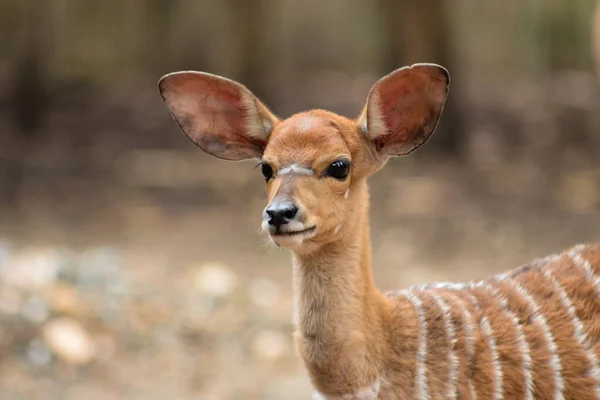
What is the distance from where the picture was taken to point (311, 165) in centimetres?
350

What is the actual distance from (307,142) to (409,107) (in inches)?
17.6

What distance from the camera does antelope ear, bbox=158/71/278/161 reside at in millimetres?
3873

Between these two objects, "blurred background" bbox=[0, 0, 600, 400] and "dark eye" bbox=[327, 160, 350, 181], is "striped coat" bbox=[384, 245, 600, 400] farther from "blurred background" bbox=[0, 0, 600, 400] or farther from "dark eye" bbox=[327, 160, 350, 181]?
"blurred background" bbox=[0, 0, 600, 400]

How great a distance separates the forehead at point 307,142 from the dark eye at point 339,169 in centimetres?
3

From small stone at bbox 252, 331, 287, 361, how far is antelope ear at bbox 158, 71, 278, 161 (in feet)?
8.97

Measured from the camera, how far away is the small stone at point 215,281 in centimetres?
737

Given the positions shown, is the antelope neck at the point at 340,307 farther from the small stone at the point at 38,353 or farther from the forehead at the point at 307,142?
the small stone at the point at 38,353

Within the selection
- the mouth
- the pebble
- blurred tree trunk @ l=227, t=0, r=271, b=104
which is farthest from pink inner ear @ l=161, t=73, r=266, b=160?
blurred tree trunk @ l=227, t=0, r=271, b=104

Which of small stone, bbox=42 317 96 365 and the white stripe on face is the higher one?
the white stripe on face

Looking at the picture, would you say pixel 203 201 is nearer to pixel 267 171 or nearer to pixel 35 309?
pixel 35 309

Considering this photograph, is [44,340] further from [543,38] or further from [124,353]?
[543,38]

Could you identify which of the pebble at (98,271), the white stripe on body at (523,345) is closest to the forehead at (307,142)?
the white stripe on body at (523,345)

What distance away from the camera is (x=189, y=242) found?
9.48m

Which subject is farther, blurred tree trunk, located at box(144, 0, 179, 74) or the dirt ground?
blurred tree trunk, located at box(144, 0, 179, 74)
